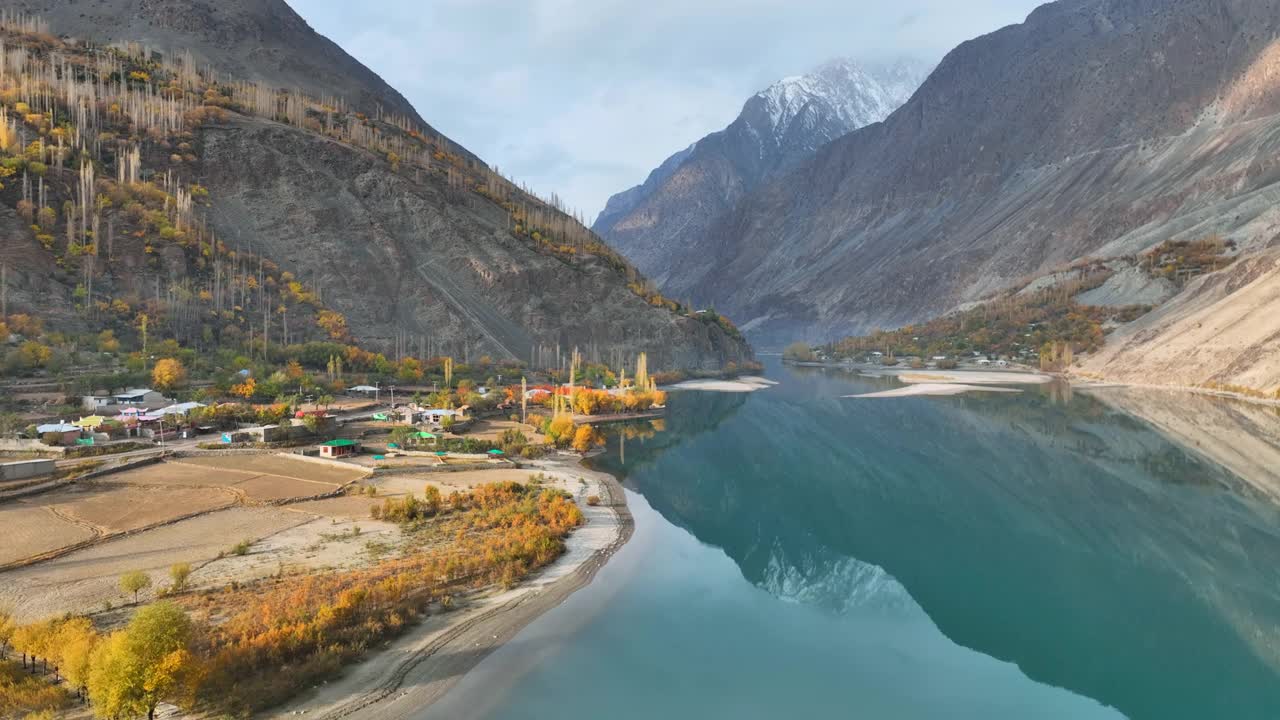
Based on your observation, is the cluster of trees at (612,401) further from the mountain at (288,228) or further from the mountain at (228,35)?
the mountain at (228,35)

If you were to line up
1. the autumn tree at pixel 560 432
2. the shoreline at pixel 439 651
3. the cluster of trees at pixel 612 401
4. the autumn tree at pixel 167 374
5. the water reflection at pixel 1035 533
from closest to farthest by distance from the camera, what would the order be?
the shoreline at pixel 439 651 → the water reflection at pixel 1035 533 → the autumn tree at pixel 560 432 → the autumn tree at pixel 167 374 → the cluster of trees at pixel 612 401

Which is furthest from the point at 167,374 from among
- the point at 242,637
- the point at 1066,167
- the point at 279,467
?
the point at 1066,167

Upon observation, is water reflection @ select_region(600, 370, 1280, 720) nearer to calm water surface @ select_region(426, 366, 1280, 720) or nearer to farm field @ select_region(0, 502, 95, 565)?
calm water surface @ select_region(426, 366, 1280, 720)

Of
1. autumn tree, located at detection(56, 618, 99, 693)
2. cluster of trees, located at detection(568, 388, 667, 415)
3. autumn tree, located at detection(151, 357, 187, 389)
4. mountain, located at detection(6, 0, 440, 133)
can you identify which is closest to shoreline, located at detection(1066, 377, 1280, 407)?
cluster of trees, located at detection(568, 388, 667, 415)

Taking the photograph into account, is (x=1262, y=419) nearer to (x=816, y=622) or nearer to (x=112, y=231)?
(x=816, y=622)

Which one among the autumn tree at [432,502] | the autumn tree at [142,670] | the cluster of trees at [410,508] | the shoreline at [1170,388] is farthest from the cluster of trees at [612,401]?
the shoreline at [1170,388]
